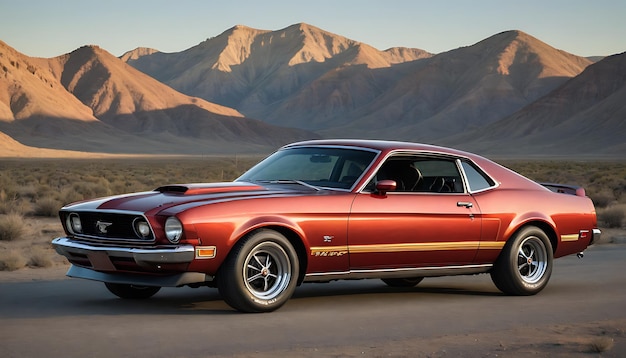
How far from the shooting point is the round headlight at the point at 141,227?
327 inches

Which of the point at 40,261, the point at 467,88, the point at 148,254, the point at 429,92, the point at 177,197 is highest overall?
the point at 467,88

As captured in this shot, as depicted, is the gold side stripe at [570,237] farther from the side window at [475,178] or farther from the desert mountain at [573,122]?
the desert mountain at [573,122]

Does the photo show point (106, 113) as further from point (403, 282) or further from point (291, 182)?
point (291, 182)

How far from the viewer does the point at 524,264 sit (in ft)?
34.0

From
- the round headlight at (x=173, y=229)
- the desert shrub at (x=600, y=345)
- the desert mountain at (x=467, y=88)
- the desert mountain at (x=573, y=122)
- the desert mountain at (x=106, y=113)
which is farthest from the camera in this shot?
the desert mountain at (x=467, y=88)

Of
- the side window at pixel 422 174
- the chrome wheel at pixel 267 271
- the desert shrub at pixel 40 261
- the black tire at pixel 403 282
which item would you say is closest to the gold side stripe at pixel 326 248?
the chrome wheel at pixel 267 271

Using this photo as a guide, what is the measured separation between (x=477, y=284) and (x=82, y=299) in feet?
14.2

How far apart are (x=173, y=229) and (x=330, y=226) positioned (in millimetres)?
1394

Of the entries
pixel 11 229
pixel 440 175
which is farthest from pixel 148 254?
pixel 11 229

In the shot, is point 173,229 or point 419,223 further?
point 419,223

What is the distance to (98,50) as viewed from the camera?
483 feet

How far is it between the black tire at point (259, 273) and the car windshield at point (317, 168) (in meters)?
0.98

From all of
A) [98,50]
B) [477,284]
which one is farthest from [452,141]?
[477,284]

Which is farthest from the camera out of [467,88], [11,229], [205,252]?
[467,88]
